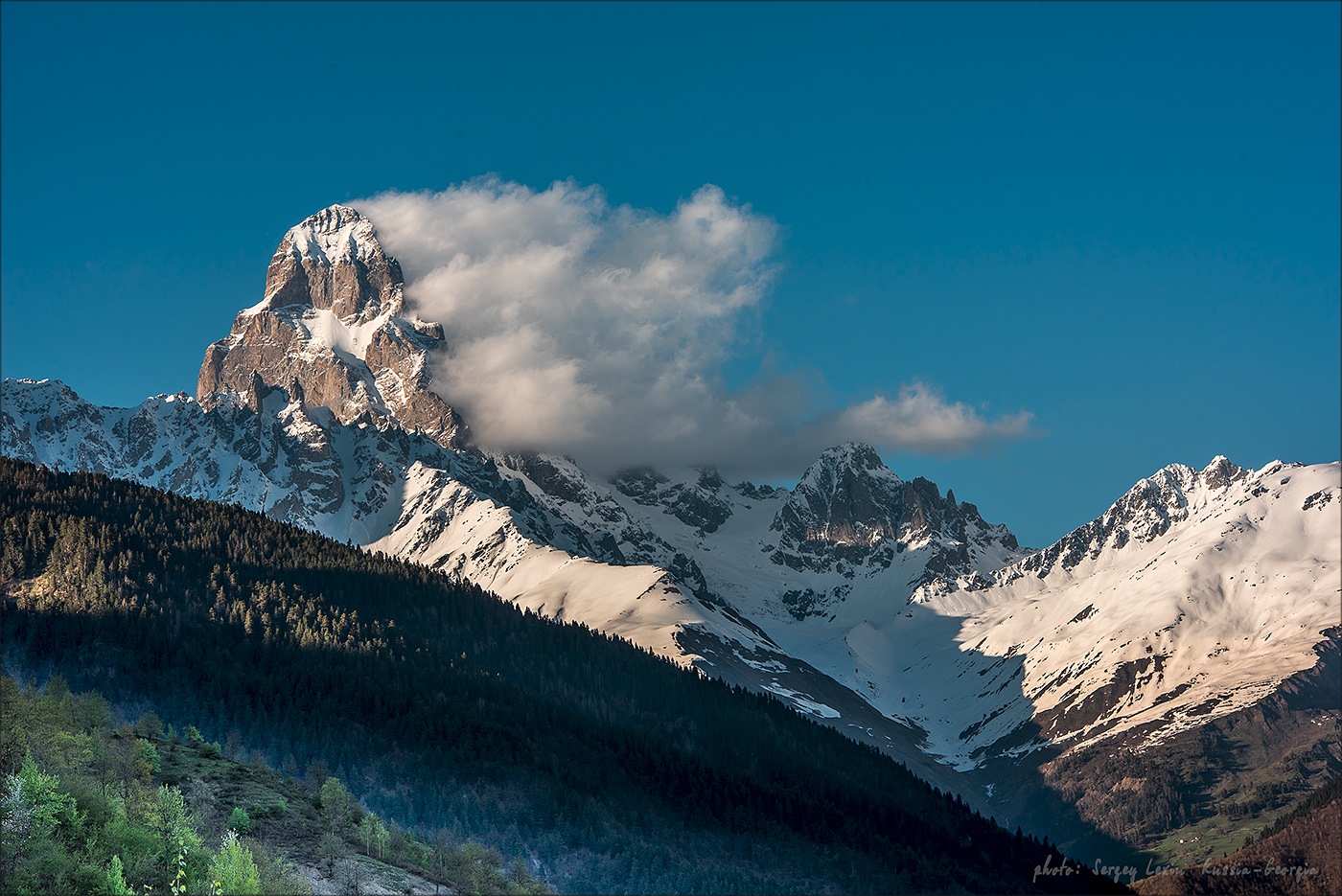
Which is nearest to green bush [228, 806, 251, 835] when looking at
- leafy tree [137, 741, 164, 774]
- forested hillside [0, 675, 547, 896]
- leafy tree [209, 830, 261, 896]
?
forested hillside [0, 675, 547, 896]

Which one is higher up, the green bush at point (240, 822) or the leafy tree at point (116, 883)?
the green bush at point (240, 822)

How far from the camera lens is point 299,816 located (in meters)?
170

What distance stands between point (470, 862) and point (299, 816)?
2092 centimetres

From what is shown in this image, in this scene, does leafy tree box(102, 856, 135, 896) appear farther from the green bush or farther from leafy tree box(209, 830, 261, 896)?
the green bush

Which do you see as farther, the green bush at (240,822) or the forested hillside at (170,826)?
the green bush at (240,822)

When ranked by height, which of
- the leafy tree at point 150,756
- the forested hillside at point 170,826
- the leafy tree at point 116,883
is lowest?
the leafy tree at point 116,883

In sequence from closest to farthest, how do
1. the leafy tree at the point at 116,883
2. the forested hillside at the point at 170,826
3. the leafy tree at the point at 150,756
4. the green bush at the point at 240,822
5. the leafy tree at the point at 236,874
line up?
the leafy tree at the point at 116,883
the leafy tree at the point at 236,874
the forested hillside at the point at 170,826
the green bush at the point at 240,822
the leafy tree at the point at 150,756

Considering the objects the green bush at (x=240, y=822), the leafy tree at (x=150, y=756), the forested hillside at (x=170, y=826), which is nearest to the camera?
the forested hillside at (x=170, y=826)

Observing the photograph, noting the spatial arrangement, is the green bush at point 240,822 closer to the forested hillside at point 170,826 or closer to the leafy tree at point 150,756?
the forested hillside at point 170,826

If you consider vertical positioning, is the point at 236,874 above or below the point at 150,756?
below

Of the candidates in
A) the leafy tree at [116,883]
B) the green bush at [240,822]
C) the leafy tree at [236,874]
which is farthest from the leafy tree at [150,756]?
the leafy tree at [236,874]

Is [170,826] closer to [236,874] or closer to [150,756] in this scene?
[236,874]

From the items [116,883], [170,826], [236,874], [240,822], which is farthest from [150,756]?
[236,874]

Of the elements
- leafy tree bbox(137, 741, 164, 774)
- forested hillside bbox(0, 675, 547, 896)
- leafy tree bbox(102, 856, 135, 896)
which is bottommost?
leafy tree bbox(102, 856, 135, 896)
